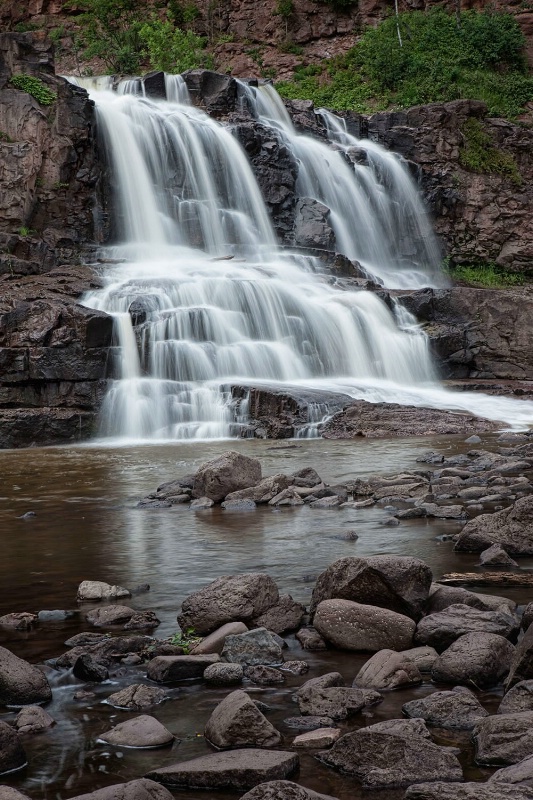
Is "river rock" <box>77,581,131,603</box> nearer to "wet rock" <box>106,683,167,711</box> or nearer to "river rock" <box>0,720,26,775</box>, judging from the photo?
"wet rock" <box>106,683,167,711</box>

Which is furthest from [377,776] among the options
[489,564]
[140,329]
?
[140,329]

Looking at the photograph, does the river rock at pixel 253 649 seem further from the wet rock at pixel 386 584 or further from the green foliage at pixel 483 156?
the green foliage at pixel 483 156

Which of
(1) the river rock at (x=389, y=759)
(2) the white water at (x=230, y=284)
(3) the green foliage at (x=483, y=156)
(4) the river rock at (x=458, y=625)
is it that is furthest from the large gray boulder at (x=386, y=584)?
(3) the green foliage at (x=483, y=156)

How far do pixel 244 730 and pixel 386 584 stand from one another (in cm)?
161

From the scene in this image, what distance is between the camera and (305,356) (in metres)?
20.5

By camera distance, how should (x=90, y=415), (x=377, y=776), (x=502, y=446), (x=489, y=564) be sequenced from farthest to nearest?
(x=90, y=415)
(x=502, y=446)
(x=489, y=564)
(x=377, y=776)

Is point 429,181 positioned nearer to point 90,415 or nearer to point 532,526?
point 90,415

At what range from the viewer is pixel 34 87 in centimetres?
2453

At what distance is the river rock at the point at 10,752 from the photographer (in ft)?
10.4

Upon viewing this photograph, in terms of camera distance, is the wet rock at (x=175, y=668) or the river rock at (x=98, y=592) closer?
the wet rock at (x=175, y=668)

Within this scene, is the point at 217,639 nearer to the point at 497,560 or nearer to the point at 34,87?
the point at 497,560

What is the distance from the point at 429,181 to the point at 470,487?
2386 cm

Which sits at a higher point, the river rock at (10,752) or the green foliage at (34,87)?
the green foliage at (34,87)

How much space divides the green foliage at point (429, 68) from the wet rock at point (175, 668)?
3499 cm
